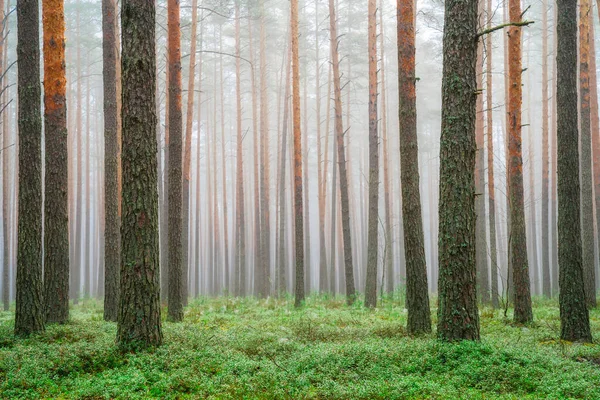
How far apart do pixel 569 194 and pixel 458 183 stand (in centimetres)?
262

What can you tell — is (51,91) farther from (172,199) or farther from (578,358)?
(578,358)

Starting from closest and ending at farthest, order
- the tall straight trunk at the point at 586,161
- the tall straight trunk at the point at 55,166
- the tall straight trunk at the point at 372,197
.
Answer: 1. the tall straight trunk at the point at 55,166
2. the tall straight trunk at the point at 586,161
3. the tall straight trunk at the point at 372,197

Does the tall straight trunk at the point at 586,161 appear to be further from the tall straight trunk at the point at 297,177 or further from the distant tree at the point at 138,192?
the distant tree at the point at 138,192

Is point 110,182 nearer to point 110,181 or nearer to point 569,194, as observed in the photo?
point 110,181

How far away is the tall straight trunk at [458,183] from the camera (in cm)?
678

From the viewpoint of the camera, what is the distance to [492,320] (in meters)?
10.9

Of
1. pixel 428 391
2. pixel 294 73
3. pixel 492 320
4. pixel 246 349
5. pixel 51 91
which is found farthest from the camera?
pixel 294 73

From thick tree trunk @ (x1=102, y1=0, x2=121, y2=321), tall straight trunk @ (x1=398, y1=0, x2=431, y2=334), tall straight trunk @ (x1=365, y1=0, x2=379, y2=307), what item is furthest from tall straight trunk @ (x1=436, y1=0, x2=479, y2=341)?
tall straight trunk @ (x1=365, y1=0, x2=379, y2=307)

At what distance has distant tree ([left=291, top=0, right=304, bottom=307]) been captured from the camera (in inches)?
573

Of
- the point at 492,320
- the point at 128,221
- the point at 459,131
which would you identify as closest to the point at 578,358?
the point at 459,131

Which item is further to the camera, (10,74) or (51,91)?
(10,74)

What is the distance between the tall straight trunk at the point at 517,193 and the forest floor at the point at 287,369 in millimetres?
2360

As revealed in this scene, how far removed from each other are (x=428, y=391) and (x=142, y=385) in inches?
121

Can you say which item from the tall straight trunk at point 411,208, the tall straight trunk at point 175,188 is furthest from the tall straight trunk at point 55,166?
the tall straight trunk at point 411,208
